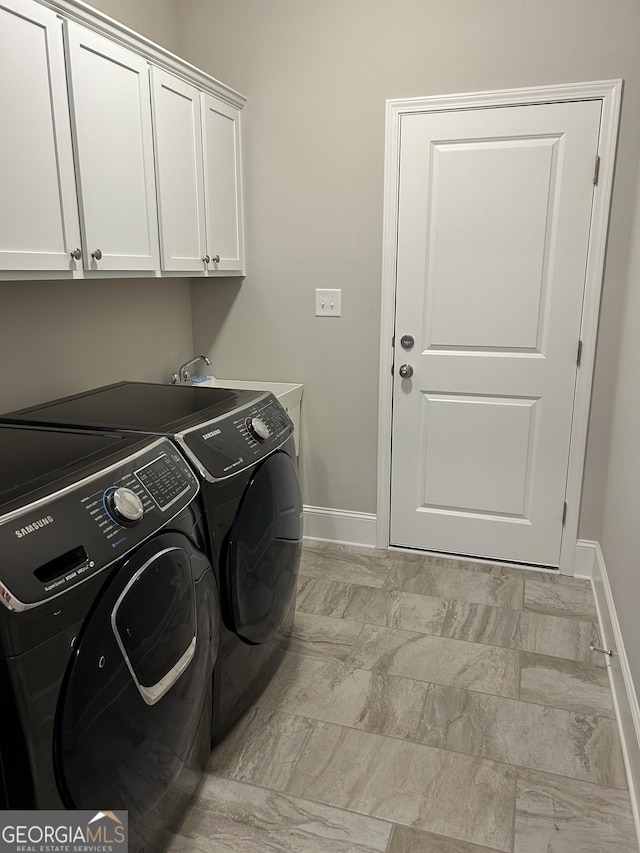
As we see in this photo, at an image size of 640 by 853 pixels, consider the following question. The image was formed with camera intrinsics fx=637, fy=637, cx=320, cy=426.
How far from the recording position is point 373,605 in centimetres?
263

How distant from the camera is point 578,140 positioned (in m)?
2.52

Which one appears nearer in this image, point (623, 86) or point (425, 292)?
point (623, 86)

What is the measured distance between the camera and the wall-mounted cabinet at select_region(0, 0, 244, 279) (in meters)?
1.69

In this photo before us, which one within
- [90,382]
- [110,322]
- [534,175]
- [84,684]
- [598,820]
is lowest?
[598,820]

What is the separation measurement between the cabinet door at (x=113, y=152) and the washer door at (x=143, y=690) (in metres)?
1.11

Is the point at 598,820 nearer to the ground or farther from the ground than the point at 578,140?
nearer to the ground

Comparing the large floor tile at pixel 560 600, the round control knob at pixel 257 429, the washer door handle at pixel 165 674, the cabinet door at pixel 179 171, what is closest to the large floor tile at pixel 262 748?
the washer door handle at pixel 165 674

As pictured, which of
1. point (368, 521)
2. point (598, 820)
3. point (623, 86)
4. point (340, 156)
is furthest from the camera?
point (368, 521)

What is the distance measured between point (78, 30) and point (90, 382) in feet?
3.80

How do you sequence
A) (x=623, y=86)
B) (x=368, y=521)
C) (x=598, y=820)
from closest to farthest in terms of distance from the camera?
(x=598, y=820), (x=623, y=86), (x=368, y=521)

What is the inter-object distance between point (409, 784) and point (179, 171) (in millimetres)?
2222

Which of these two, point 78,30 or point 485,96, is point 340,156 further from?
point 78,30

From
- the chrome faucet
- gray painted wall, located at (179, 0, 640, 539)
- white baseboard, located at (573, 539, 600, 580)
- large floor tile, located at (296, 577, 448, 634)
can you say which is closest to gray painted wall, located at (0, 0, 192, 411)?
the chrome faucet

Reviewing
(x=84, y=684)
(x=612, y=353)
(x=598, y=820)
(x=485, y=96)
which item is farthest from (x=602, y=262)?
(x=84, y=684)
